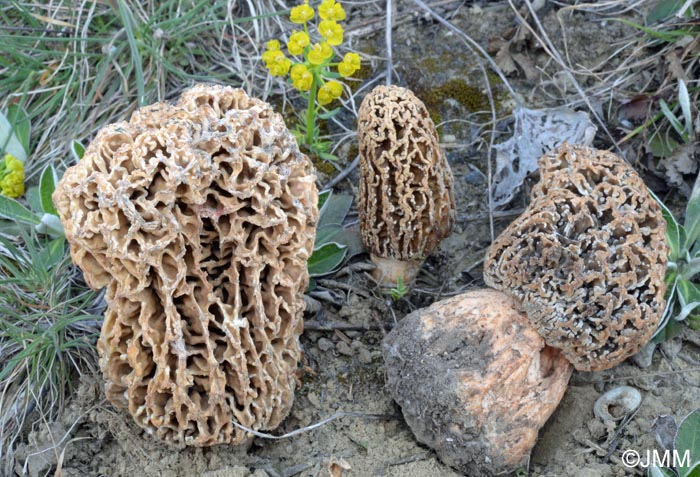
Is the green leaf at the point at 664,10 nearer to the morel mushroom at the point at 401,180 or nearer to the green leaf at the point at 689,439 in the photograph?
the morel mushroom at the point at 401,180

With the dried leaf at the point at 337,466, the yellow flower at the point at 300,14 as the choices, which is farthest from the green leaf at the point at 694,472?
the yellow flower at the point at 300,14

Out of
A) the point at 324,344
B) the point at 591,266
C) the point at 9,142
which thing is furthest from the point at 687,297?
the point at 9,142

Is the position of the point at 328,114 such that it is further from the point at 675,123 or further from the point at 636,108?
the point at 675,123

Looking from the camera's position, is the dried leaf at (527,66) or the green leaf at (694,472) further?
the dried leaf at (527,66)

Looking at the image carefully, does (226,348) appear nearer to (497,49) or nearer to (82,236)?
(82,236)

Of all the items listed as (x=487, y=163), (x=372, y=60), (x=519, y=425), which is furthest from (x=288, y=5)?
(x=519, y=425)
